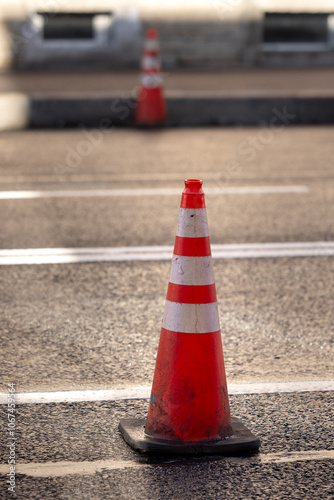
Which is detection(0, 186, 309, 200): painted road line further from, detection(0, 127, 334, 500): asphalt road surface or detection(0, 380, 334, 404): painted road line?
detection(0, 380, 334, 404): painted road line

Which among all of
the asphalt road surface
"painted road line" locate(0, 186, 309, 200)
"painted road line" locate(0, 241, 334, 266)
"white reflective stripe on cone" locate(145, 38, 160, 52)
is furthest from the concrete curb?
"painted road line" locate(0, 241, 334, 266)

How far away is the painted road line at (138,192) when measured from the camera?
739 cm

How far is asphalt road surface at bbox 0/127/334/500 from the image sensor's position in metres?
3.02

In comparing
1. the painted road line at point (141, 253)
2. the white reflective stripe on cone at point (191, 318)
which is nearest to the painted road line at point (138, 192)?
the painted road line at point (141, 253)

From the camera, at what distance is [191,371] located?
323 centimetres

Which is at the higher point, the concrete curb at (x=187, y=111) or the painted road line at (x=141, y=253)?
the concrete curb at (x=187, y=111)

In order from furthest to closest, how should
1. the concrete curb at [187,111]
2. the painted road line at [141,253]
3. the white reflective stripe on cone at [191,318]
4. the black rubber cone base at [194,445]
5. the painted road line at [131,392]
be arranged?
the concrete curb at [187,111]
the painted road line at [141,253]
the painted road line at [131,392]
the white reflective stripe on cone at [191,318]
the black rubber cone base at [194,445]

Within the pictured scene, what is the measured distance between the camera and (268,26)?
17406 mm

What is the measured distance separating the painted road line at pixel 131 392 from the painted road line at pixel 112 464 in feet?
1.68

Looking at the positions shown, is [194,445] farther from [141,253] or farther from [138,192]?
[138,192]

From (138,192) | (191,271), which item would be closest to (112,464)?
(191,271)

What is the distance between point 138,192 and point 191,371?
445 centimetres

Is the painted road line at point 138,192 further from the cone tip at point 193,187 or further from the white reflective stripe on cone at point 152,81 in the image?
the cone tip at point 193,187

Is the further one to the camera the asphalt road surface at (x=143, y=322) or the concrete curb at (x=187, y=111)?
the concrete curb at (x=187, y=111)
